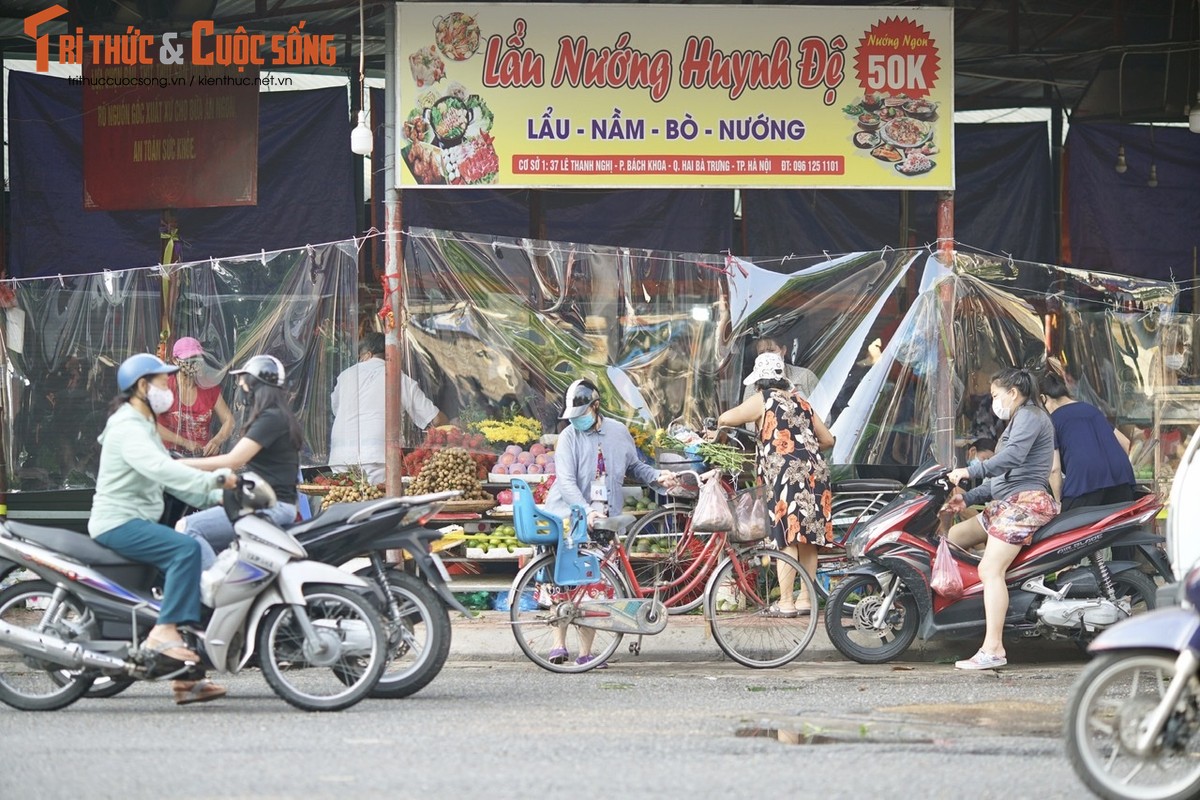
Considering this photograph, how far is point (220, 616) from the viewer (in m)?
7.39

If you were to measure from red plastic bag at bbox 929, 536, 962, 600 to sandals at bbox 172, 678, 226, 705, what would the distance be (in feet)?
14.4

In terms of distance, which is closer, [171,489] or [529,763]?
[529,763]

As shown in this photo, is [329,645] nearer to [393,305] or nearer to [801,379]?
[393,305]

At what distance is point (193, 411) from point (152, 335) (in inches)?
29.0

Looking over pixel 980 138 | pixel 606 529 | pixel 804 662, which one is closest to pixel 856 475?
pixel 804 662

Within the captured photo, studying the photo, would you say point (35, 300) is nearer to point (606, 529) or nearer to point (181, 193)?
point (181, 193)

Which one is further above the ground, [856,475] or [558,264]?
[558,264]

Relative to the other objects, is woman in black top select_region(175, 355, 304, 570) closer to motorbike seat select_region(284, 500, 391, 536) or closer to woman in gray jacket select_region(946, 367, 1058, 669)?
motorbike seat select_region(284, 500, 391, 536)

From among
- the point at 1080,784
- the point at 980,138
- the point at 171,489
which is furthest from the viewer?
the point at 980,138

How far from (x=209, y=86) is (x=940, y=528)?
290 inches

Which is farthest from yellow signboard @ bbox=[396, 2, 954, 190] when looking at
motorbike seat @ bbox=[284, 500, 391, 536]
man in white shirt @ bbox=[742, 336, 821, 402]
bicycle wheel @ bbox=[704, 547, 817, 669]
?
motorbike seat @ bbox=[284, 500, 391, 536]

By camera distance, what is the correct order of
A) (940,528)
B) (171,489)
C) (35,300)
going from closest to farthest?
(171,489), (940,528), (35,300)

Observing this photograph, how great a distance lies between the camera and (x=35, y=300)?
1131 cm
